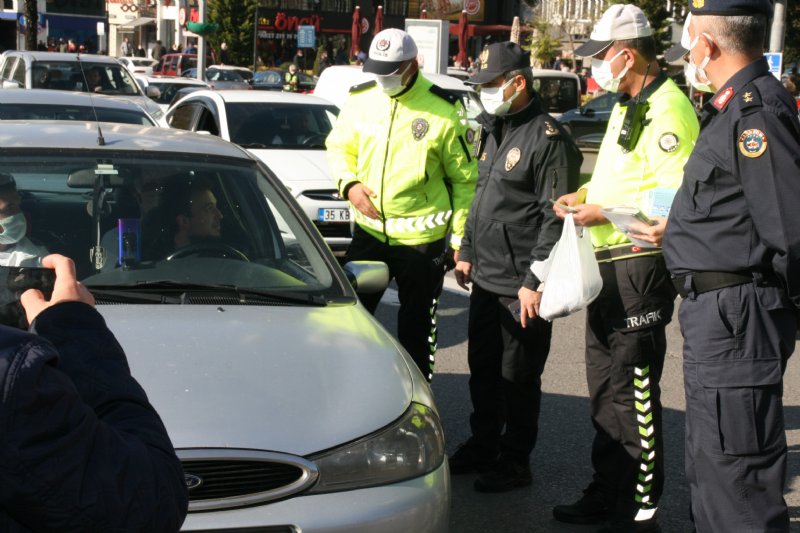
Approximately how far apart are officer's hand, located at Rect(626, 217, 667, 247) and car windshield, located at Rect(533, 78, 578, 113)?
2178 centimetres

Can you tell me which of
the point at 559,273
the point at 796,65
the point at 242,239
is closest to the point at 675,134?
the point at 559,273

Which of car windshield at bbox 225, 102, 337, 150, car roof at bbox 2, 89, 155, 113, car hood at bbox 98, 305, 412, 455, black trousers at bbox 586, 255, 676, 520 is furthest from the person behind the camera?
car windshield at bbox 225, 102, 337, 150

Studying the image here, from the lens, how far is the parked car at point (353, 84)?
588 inches

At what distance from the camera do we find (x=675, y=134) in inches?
152

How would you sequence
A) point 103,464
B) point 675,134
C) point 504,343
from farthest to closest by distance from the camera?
point 504,343
point 675,134
point 103,464

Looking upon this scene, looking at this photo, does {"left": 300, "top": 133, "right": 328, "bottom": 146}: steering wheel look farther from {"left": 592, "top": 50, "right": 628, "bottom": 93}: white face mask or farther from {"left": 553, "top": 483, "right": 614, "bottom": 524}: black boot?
{"left": 553, "top": 483, "right": 614, "bottom": 524}: black boot

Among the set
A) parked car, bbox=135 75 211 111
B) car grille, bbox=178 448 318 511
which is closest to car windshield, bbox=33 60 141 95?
parked car, bbox=135 75 211 111

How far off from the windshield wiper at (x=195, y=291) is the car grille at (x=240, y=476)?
0.99 metres

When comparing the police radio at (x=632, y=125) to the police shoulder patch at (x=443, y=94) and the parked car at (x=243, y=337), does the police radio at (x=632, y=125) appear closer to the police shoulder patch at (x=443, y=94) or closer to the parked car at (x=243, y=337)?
the parked car at (x=243, y=337)

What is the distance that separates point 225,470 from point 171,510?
4.39 feet

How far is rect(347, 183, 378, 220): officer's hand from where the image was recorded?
5199mm

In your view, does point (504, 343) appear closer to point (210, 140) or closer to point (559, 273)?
point (559, 273)

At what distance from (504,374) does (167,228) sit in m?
1.62

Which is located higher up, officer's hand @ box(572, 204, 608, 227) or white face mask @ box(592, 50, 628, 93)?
white face mask @ box(592, 50, 628, 93)
